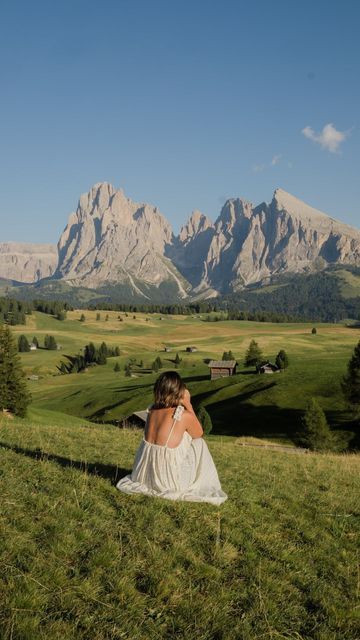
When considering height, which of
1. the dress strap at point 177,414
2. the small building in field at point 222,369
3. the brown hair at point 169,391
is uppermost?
the brown hair at point 169,391

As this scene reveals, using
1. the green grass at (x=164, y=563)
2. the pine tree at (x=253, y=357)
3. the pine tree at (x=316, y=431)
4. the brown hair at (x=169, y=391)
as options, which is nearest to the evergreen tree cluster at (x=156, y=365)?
the pine tree at (x=253, y=357)

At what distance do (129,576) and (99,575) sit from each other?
0.49m

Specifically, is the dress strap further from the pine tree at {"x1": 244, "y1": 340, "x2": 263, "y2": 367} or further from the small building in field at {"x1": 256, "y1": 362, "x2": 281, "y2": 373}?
the pine tree at {"x1": 244, "y1": 340, "x2": 263, "y2": 367}

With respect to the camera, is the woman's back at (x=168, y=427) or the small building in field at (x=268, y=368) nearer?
the woman's back at (x=168, y=427)

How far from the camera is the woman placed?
37.2ft

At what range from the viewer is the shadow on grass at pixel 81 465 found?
13136mm

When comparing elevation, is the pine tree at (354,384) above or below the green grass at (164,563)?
below

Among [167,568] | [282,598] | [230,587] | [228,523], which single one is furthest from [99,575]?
[228,523]

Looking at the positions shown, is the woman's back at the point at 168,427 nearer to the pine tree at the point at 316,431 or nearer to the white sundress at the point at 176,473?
the white sundress at the point at 176,473

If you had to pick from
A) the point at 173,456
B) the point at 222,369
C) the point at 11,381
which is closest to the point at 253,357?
the point at 222,369

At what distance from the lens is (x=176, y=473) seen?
11.4m

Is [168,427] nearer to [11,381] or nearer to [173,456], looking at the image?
[173,456]

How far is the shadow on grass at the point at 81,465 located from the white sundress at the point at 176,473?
114 centimetres

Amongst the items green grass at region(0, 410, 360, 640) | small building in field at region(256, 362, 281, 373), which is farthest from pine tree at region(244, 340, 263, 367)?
green grass at region(0, 410, 360, 640)
